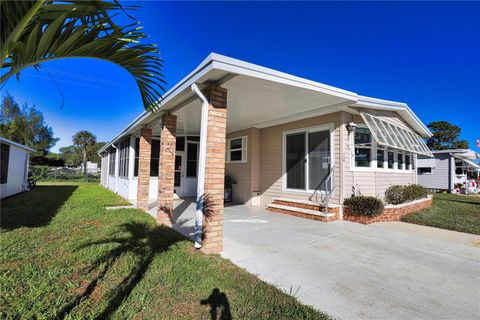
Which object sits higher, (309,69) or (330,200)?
(309,69)

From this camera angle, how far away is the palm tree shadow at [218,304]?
2.29m

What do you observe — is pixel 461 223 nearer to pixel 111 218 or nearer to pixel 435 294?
pixel 435 294

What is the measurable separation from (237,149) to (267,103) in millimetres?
4399

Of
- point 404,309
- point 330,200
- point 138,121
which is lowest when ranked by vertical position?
point 404,309

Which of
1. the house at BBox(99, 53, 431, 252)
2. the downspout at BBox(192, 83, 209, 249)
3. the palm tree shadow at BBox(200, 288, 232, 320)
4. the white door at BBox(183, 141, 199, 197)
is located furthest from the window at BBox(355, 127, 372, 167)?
the white door at BBox(183, 141, 199, 197)

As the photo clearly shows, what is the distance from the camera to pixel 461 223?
643 cm

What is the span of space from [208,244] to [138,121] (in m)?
5.45

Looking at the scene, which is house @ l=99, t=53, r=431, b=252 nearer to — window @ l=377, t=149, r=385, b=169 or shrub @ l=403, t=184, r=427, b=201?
window @ l=377, t=149, r=385, b=169

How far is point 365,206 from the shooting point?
6297 millimetres

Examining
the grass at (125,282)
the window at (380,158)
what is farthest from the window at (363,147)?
the grass at (125,282)

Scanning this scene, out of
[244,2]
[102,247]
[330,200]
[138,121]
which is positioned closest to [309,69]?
[244,2]

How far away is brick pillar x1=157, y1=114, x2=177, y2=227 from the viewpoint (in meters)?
5.96

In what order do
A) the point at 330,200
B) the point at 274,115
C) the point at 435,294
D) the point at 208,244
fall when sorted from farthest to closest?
1. the point at 274,115
2. the point at 330,200
3. the point at 208,244
4. the point at 435,294

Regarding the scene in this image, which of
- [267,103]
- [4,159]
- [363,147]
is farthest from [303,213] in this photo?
[4,159]
